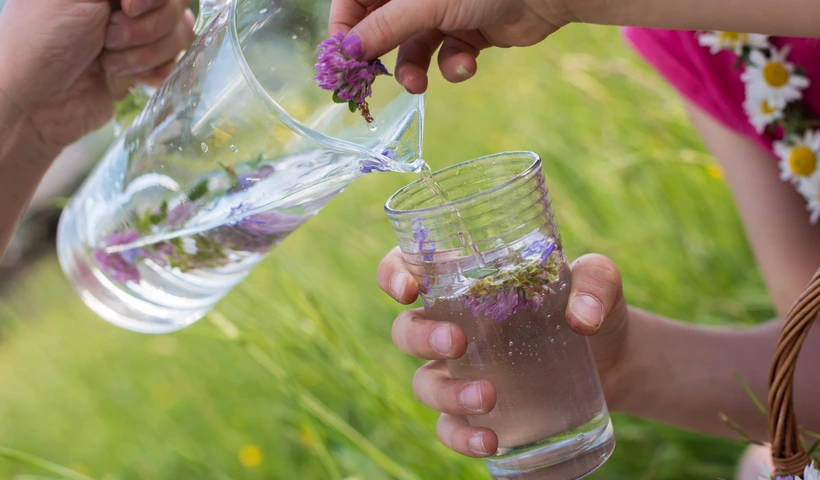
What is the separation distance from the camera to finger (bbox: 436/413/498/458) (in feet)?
2.68

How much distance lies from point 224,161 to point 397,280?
30 cm

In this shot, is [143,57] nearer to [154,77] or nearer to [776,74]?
[154,77]

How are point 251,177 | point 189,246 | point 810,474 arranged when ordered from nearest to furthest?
point 810,474, point 251,177, point 189,246

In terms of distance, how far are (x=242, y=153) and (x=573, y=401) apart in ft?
1.61

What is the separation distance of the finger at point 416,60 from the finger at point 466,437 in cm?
37

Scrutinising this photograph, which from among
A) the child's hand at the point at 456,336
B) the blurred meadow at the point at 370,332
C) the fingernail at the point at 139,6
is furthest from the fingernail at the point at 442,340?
the fingernail at the point at 139,6

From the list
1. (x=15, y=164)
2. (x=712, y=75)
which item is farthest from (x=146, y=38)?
(x=712, y=75)

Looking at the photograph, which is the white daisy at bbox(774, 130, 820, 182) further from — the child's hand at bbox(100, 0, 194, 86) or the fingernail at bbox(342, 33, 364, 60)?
the child's hand at bbox(100, 0, 194, 86)

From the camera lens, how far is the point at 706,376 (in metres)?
1.29

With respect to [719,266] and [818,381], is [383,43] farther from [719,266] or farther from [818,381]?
[719,266]

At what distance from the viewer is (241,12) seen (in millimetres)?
947

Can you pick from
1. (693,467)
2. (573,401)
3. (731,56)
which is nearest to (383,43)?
(573,401)

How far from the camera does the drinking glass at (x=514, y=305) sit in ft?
2.44

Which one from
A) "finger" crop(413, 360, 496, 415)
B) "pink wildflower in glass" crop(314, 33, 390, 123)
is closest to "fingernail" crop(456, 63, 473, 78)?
"pink wildflower in glass" crop(314, 33, 390, 123)
